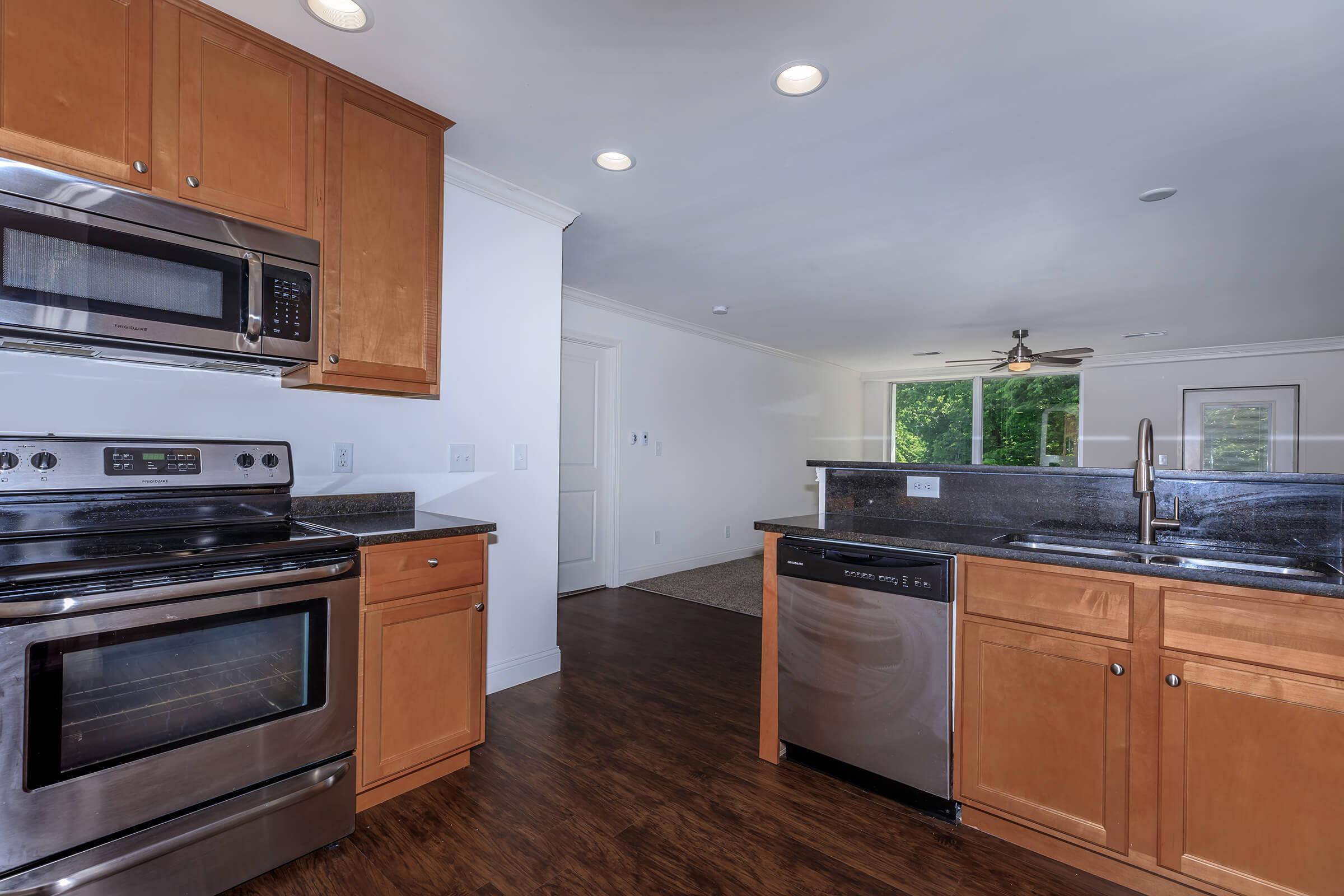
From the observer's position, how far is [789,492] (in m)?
7.63

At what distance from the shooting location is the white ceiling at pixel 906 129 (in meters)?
1.83

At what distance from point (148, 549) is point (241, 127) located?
132 centimetres

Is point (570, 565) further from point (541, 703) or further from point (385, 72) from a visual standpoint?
point (385, 72)

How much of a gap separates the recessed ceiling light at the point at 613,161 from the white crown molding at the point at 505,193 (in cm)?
49

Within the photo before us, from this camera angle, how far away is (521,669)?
3.06 meters

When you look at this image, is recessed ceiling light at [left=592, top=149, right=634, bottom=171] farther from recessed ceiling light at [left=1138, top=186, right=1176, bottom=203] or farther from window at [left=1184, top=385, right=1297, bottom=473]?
window at [left=1184, top=385, right=1297, bottom=473]

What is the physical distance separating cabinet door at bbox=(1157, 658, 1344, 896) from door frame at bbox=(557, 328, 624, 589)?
3.96m

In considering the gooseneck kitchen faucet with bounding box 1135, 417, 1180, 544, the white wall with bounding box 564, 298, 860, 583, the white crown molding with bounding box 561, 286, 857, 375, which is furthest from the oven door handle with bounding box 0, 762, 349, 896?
the white wall with bounding box 564, 298, 860, 583

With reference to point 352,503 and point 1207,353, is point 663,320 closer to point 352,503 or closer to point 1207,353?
point 352,503

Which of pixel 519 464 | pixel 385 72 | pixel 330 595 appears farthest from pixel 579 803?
pixel 385 72

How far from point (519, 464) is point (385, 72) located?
1.73 meters

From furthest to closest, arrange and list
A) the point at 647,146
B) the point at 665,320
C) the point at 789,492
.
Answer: the point at 789,492 < the point at 665,320 < the point at 647,146

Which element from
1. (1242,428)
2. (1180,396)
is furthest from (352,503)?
(1242,428)

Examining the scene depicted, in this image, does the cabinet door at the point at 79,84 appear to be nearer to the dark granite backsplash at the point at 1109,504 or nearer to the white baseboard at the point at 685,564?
the dark granite backsplash at the point at 1109,504
